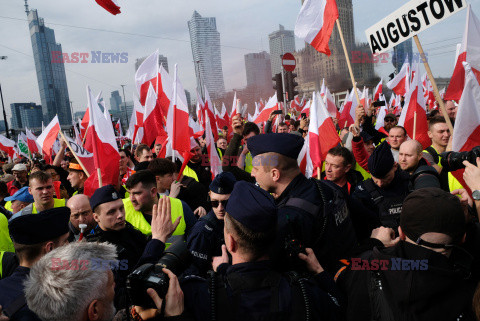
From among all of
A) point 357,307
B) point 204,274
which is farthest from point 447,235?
point 204,274

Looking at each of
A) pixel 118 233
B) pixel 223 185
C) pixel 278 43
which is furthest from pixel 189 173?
pixel 278 43

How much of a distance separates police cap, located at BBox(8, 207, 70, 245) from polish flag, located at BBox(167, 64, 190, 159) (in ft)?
9.28

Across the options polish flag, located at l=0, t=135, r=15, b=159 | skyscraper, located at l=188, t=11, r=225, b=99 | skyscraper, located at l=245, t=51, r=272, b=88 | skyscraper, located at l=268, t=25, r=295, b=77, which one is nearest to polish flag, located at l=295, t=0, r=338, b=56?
polish flag, located at l=0, t=135, r=15, b=159

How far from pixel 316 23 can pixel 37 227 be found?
531 cm

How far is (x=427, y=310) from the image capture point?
4.78 feet

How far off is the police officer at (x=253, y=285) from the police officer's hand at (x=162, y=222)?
0.45 meters

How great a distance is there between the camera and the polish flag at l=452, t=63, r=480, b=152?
10.5 ft

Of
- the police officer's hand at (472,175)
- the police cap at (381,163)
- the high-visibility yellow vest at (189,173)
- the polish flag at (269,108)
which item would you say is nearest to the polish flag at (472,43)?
the police cap at (381,163)

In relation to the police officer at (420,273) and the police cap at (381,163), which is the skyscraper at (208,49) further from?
the police officer at (420,273)

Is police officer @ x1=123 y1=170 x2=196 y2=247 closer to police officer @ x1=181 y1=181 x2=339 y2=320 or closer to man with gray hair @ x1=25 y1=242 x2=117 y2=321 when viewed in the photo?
man with gray hair @ x1=25 y1=242 x2=117 y2=321

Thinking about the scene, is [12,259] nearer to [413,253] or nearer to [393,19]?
[413,253]

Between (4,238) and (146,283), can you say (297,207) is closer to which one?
(146,283)

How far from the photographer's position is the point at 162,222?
196cm

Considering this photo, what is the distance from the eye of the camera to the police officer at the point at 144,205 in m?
3.40
